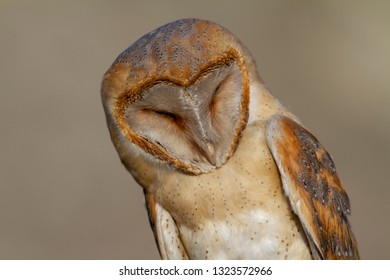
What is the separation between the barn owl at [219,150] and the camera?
11.5 feet

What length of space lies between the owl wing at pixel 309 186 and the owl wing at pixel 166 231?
0.54 m

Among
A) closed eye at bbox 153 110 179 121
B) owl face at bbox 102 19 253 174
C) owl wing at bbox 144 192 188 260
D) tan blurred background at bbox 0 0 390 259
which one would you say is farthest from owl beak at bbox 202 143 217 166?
tan blurred background at bbox 0 0 390 259

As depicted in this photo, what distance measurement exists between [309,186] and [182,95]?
66 cm

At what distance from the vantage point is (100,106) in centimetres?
859

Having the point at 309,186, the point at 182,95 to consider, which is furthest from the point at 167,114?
the point at 309,186

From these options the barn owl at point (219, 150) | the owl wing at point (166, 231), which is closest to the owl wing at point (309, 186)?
the barn owl at point (219, 150)

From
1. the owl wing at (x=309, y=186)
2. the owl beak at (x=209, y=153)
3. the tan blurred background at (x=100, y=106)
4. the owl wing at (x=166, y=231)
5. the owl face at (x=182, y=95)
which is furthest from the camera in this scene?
the tan blurred background at (x=100, y=106)

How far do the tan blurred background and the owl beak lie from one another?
12.1ft

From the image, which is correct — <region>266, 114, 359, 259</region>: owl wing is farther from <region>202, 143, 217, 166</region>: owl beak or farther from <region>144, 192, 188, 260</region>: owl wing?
<region>144, 192, 188, 260</region>: owl wing

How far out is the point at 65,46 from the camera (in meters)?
9.77

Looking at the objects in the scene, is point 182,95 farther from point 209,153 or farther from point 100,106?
point 100,106

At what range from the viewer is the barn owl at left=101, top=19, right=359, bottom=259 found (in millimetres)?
3508

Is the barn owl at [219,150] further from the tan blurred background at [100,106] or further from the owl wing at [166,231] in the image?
the tan blurred background at [100,106]

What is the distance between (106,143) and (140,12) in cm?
199
